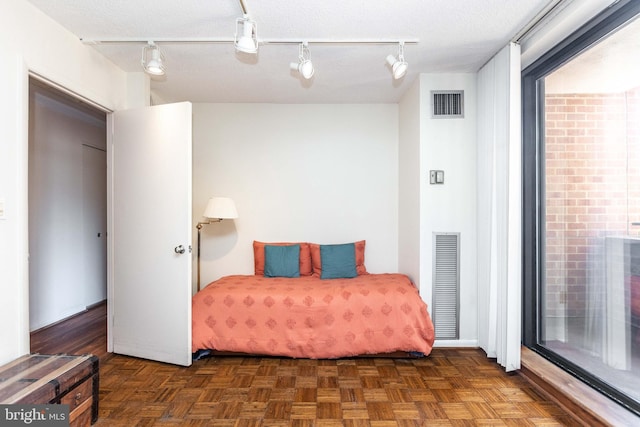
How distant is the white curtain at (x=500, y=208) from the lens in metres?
2.51

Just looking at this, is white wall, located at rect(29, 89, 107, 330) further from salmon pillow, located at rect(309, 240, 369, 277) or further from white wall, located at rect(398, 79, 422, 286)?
white wall, located at rect(398, 79, 422, 286)

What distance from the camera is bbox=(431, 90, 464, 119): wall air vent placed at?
3.10 metres

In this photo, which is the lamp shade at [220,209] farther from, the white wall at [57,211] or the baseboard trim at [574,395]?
the baseboard trim at [574,395]

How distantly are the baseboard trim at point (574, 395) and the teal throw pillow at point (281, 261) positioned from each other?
2.22 metres

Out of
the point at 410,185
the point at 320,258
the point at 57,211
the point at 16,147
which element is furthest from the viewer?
the point at 57,211

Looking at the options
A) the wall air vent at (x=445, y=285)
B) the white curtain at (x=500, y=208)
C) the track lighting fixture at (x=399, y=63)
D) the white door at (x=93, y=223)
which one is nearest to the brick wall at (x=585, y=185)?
the white curtain at (x=500, y=208)

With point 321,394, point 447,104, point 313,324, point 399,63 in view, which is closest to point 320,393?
point 321,394

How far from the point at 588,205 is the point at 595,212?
7cm

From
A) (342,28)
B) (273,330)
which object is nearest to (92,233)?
(273,330)

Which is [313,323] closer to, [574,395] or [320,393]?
[320,393]

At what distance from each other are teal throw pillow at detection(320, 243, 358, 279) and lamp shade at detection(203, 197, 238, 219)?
107 cm

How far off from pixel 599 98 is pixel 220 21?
259 centimetres

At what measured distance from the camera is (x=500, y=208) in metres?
2.66

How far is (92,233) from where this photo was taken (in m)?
4.43
